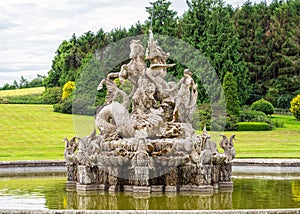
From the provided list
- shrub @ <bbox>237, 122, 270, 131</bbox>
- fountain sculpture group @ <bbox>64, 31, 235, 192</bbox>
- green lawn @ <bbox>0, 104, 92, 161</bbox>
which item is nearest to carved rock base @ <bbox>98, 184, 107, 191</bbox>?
fountain sculpture group @ <bbox>64, 31, 235, 192</bbox>

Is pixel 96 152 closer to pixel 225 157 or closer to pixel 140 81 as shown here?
pixel 140 81

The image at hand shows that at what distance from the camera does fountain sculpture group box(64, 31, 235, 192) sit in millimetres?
18391

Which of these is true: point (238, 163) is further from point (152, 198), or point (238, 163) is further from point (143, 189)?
point (152, 198)

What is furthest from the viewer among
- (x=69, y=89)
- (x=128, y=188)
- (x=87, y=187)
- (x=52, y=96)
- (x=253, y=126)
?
(x=52, y=96)

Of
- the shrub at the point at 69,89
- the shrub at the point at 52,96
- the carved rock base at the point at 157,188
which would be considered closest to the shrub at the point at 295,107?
the shrub at the point at 69,89

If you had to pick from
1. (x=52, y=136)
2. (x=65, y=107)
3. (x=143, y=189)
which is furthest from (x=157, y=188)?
(x=65, y=107)

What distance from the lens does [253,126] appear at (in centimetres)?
5200

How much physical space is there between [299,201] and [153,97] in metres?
5.67

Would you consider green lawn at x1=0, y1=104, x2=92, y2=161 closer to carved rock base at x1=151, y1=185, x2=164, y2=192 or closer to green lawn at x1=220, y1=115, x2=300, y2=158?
green lawn at x1=220, y1=115, x2=300, y2=158

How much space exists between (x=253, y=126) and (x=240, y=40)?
59.8 ft

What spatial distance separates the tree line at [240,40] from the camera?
193 feet

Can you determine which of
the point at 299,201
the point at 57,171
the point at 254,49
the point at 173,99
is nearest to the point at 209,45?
the point at 254,49

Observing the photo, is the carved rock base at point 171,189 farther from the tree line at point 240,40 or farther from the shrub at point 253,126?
the tree line at point 240,40

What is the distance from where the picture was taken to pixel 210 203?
52.9ft
